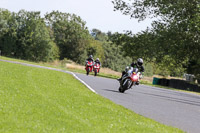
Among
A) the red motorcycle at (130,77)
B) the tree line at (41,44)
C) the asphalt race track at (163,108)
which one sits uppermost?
the tree line at (41,44)

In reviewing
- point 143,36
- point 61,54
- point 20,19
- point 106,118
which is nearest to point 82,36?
point 61,54

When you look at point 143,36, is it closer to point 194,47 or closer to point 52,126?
point 194,47

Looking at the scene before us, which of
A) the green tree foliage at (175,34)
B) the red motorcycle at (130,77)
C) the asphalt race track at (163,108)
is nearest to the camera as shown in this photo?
the asphalt race track at (163,108)

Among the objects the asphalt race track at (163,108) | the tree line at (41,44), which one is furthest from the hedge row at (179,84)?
the tree line at (41,44)

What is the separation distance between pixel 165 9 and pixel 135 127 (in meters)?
34.8

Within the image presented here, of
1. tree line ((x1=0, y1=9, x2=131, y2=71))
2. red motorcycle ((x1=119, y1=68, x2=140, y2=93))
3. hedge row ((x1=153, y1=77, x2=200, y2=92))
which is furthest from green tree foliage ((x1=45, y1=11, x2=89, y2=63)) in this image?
red motorcycle ((x1=119, y1=68, x2=140, y2=93))

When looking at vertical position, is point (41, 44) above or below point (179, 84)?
above

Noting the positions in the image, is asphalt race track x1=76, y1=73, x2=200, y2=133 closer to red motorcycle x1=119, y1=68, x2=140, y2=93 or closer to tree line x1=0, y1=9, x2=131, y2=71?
red motorcycle x1=119, y1=68, x2=140, y2=93

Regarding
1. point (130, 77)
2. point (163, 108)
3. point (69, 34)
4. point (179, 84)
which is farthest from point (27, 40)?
point (163, 108)

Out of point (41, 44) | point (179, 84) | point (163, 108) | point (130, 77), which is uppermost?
point (41, 44)

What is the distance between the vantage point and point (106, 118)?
7848 millimetres

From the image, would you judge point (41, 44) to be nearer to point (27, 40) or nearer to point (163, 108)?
point (27, 40)

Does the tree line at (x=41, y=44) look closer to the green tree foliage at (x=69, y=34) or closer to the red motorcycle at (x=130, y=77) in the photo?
the green tree foliage at (x=69, y=34)

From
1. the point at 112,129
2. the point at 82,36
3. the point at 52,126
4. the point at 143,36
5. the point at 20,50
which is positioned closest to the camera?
the point at 52,126
